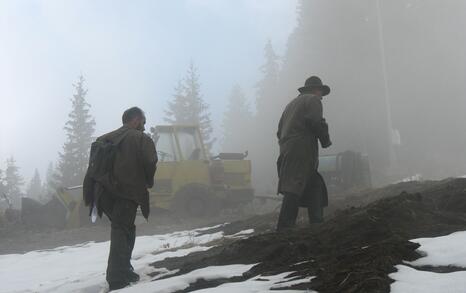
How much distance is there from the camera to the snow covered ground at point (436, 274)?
302 centimetres

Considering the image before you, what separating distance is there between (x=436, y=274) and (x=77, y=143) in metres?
53.8

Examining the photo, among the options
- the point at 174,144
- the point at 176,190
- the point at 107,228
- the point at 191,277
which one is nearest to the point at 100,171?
the point at 191,277

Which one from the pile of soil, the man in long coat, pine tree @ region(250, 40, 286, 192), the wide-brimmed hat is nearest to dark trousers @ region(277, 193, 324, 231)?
the man in long coat

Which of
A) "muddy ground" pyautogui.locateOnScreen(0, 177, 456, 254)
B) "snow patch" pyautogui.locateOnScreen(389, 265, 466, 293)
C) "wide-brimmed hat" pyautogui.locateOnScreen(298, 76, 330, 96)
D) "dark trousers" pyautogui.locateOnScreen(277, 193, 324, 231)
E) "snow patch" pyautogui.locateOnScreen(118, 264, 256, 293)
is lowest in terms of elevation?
"muddy ground" pyautogui.locateOnScreen(0, 177, 456, 254)

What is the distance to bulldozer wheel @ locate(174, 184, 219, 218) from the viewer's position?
15.5 meters

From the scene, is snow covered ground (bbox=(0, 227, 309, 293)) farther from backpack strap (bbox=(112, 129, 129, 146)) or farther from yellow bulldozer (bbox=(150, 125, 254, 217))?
yellow bulldozer (bbox=(150, 125, 254, 217))

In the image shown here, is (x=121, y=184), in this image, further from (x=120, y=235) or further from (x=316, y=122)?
(x=316, y=122)

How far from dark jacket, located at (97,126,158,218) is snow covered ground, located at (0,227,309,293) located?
98cm

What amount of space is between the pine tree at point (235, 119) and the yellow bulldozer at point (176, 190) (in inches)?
1908

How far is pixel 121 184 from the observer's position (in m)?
5.78

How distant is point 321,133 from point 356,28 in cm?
4125

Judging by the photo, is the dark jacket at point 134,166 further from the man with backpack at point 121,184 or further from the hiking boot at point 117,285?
the hiking boot at point 117,285

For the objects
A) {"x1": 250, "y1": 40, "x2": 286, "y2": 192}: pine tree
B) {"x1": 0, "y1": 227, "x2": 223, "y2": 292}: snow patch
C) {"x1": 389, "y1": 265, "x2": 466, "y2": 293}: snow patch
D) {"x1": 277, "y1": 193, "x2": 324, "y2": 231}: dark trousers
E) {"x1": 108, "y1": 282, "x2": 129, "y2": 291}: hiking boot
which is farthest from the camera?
{"x1": 250, "y1": 40, "x2": 286, "y2": 192}: pine tree

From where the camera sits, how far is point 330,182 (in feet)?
53.5
